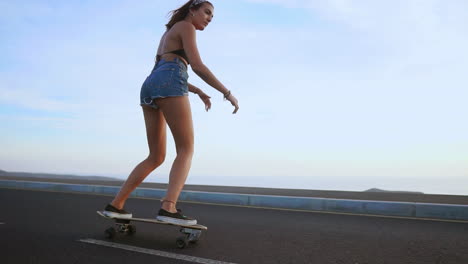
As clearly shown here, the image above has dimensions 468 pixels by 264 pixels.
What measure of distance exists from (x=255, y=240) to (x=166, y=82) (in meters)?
1.69

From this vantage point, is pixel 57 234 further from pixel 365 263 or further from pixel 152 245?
pixel 365 263

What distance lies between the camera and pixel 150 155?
3742 millimetres

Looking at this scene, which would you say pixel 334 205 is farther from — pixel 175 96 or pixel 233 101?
pixel 175 96

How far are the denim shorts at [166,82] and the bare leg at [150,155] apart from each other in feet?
0.68

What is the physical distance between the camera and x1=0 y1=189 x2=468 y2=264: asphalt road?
299 cm

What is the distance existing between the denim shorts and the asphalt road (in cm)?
130

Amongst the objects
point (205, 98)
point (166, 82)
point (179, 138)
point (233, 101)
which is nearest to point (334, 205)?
point (205, 98)

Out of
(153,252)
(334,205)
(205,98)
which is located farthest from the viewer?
(334,205)

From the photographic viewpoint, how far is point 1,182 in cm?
1238

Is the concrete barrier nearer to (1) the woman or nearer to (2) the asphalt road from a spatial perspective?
(2) the asphalt road

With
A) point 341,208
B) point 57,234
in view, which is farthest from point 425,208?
point 57,234

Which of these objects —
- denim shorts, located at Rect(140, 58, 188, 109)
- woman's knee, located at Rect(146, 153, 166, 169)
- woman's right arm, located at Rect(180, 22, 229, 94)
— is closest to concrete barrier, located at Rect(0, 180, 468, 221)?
woman's knee, located at Rect(146, 153, 166, 169)

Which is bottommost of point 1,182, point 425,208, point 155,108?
point 1,182

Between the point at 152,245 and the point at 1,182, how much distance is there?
11.2m
